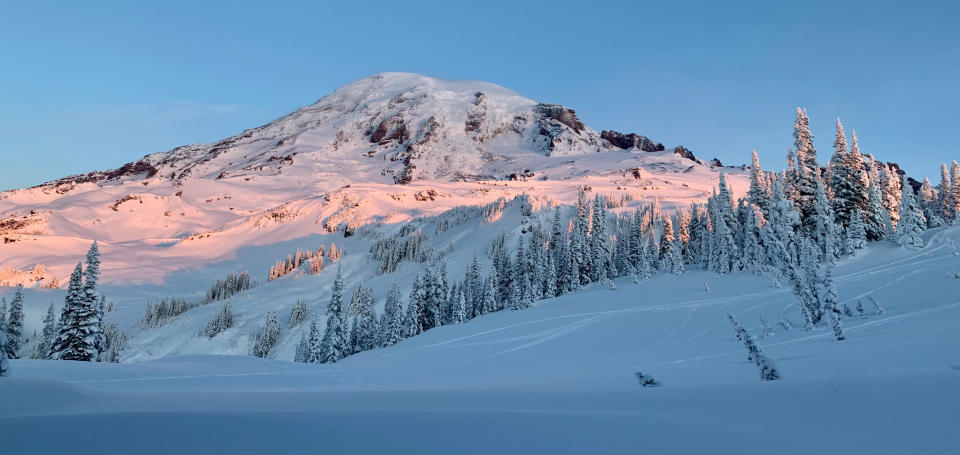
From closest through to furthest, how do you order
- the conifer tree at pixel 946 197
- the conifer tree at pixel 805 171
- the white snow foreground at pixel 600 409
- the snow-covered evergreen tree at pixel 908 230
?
the white snow foreground at pixel 600 409, the snow-covered evergreen tree at pixel 908 230, the conifer tree at pixel 805 171, the conifer tree at pixel 946 197

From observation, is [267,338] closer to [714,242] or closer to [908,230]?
[714,242]

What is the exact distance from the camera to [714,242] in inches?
1796

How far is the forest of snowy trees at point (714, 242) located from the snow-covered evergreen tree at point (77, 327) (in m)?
19.3

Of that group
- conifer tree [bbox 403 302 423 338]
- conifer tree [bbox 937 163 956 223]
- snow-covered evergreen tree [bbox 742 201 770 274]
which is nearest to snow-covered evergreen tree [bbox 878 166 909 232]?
snow-covered evergreen tree [bbox 742 201 770 274]

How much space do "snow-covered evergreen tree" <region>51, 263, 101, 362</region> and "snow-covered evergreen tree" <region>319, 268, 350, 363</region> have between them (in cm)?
1924

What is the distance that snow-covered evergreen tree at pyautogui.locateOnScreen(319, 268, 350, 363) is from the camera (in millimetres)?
43438

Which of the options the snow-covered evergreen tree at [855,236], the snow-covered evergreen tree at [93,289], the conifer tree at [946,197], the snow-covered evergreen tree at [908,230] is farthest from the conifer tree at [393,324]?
the conifer tree at [946,197]

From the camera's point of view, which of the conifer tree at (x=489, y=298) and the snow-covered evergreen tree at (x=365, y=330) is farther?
the conifer tree at (x=489, y=298)

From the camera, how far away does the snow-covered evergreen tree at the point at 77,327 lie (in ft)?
82.7

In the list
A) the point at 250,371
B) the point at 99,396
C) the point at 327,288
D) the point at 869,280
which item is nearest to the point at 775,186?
the point at 869,280

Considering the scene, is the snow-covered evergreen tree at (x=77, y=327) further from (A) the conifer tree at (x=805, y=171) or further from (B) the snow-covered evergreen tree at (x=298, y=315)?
(A) the conifer tree at (x=805, y=171)

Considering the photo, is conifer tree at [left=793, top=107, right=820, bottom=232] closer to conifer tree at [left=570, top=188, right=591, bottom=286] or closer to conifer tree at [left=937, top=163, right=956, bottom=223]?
conifer tree at [left=570, top=188, right=591, bottom=286]

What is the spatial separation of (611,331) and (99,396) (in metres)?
18.8

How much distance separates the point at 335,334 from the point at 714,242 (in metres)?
37.7
